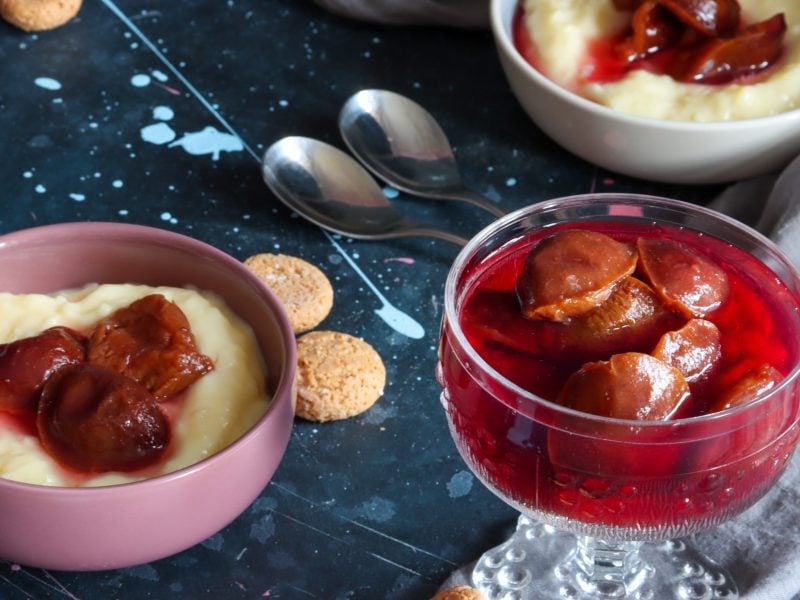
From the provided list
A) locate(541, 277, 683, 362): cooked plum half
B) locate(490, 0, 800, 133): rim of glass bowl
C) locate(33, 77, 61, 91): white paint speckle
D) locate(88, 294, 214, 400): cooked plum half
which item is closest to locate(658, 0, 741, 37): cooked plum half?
locate(490, 0, 800, 133): rim of glass bowl

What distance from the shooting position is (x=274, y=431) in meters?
1.32

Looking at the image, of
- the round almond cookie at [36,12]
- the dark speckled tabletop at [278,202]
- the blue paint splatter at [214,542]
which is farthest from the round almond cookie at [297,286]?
the round almond cookie at [36,12]

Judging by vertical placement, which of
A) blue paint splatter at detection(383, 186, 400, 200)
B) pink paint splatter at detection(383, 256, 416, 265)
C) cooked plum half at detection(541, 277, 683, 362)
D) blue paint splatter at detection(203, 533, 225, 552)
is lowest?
blue paint splatter at detection(203, 533, 225, 552)

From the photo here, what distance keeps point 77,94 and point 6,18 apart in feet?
0.82

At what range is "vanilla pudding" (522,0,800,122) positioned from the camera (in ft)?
5.83

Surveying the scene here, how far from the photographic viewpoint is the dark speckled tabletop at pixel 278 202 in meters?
1.39

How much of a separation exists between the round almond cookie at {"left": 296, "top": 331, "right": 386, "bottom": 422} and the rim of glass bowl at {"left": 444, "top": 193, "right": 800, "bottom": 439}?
31 cm

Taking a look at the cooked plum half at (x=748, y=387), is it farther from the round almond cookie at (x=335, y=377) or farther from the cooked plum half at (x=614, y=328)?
the round almond cookie at (x=335, y=377)

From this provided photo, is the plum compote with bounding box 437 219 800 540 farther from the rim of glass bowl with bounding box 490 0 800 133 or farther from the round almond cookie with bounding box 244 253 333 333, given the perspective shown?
the rim of glass bowl with bounding box 490 0 800 133

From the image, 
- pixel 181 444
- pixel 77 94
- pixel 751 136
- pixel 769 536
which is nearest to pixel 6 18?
pixel 77 94

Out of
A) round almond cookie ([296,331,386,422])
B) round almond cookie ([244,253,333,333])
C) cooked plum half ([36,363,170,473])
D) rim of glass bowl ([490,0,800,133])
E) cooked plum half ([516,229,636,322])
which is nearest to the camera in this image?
cooked plum half ([516,229,636,322])

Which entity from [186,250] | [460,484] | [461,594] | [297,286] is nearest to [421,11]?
[297,286]

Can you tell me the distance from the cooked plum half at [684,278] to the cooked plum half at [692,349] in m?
0.03

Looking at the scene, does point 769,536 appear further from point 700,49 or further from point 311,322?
point 700,49
